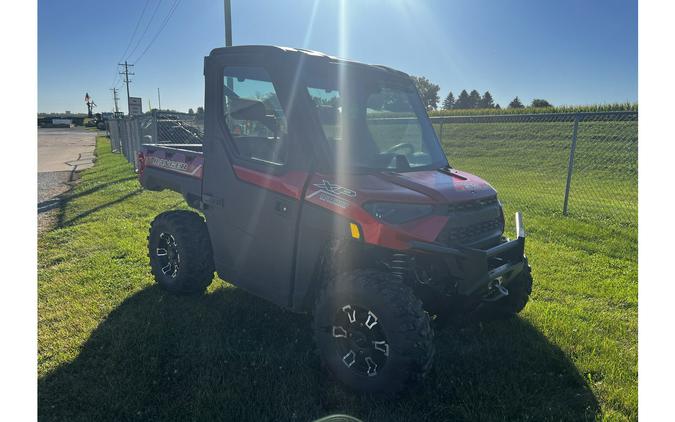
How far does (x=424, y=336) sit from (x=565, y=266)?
3.75 meters

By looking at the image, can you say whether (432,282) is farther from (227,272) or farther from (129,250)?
(129,250)

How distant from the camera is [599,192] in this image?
488 inches

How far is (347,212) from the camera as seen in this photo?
2928 mm

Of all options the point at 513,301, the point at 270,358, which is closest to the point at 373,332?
the point at 270,358

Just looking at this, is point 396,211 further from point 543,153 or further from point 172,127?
point 543,153

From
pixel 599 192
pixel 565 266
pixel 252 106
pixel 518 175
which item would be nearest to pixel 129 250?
pixel 252 106

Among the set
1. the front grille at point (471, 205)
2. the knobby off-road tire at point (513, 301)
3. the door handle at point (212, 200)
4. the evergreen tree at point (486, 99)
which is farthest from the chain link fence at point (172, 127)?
the evergreen tree at point (486, 99)

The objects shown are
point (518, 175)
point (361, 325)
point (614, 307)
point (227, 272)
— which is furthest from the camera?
point (518, 175)

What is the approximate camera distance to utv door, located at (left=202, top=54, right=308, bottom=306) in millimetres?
3307

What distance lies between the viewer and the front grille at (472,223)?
116 inches

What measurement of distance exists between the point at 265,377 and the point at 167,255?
2052mm

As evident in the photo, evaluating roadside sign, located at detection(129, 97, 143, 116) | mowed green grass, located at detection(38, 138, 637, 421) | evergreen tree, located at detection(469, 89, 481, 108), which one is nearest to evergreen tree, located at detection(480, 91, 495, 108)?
evergreen tree, located at detection(469, 89, 481, 108)

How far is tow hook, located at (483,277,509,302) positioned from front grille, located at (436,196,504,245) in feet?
1.08

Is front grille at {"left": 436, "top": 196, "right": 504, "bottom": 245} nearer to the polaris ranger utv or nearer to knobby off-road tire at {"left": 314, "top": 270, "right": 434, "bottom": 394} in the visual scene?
the polaris ranger utv
